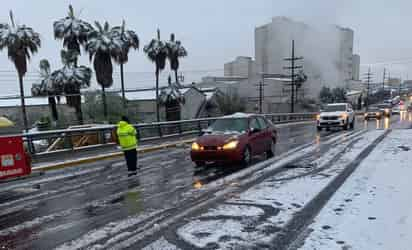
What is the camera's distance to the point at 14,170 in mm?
8156

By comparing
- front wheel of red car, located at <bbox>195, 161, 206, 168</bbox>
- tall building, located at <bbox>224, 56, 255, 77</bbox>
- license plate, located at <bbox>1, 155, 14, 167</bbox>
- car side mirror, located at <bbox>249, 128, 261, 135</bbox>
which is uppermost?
tall building, located at <bbox>224, 56, 255, 77</bbox>

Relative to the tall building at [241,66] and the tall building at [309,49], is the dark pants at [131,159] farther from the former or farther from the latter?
the tall building at [241,66]

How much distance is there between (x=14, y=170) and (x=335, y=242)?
717 centimetres

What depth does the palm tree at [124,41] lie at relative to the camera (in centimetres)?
3034

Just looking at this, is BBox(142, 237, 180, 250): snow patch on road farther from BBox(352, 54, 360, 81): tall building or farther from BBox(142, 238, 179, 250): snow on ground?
BBox(352, 54, 360, 81): tall building

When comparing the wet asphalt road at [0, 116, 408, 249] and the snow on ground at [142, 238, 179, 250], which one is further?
the wet asphalt road at [0, 116, 408, 249]

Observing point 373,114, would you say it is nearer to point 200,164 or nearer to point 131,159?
point 200,164

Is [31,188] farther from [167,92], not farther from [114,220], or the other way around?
[167,92]

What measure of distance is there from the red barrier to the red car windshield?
5592mm

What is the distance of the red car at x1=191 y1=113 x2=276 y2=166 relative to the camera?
10.3m

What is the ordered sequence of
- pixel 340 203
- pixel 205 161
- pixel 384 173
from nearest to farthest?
pixel 340 203 → pixel 384 173 → pixel 205 161

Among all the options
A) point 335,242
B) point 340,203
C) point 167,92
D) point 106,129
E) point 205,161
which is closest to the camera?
point 335,242

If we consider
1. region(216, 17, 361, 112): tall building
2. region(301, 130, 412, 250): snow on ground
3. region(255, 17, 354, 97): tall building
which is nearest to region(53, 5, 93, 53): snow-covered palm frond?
region(301, 130, 412, 250): snow on ground

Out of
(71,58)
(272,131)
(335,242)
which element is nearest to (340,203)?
(335,242)
